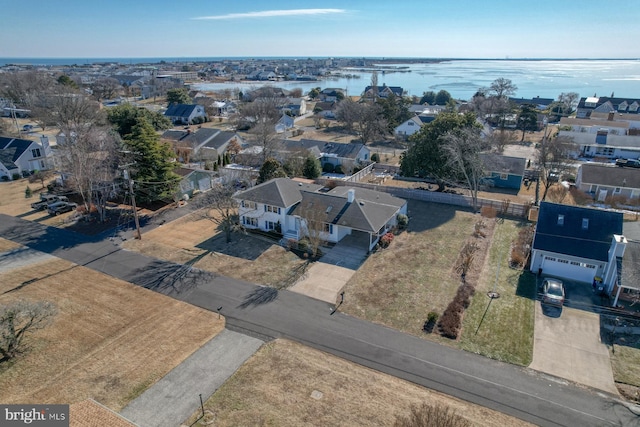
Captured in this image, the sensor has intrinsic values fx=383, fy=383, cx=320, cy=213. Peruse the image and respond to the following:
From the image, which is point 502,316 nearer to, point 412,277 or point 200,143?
point 412,277

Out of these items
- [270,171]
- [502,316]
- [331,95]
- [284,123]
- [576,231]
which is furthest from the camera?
[331,95]

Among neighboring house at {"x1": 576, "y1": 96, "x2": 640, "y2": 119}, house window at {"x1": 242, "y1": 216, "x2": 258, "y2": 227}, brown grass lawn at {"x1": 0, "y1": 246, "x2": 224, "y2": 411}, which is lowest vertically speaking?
brown grass lawn at {"x1": 0, "y1": 246, "x2": 224, "y2": 411}

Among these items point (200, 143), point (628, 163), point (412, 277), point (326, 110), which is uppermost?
point (326, 110)

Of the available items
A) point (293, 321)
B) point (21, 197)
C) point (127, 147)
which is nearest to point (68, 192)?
point (21, 197)

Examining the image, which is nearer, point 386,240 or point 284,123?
point 386,240

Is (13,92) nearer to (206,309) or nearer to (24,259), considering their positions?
(24,259)

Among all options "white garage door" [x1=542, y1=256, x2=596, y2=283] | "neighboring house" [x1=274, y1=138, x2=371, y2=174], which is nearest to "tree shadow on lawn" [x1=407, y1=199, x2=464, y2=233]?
"white garage door" [x1=542, y1=256, x2=596, y2=283]

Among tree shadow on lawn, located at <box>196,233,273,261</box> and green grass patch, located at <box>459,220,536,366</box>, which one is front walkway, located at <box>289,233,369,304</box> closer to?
tree shadow on lawn, located at <box>196,233,273,261</box>

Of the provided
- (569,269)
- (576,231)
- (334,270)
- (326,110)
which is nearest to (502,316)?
(569,269)
